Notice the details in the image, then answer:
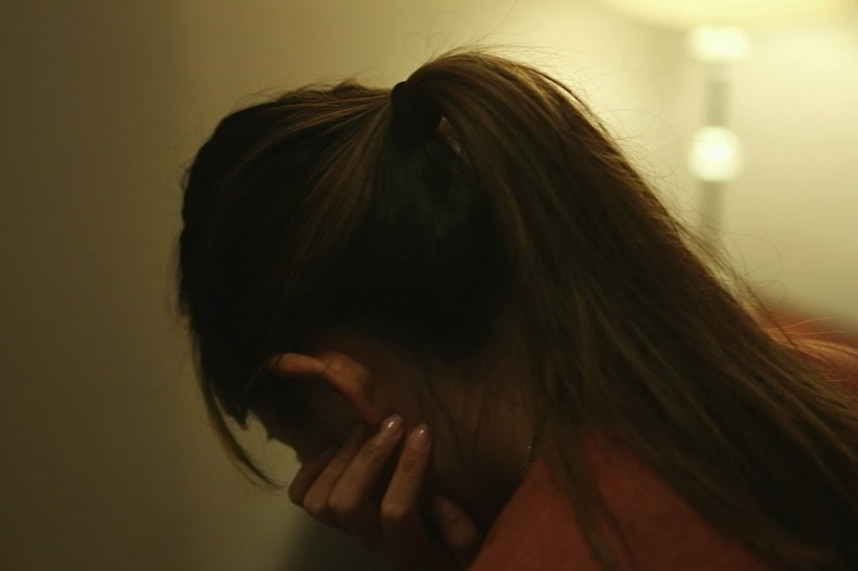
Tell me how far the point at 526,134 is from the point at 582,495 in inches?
7.8

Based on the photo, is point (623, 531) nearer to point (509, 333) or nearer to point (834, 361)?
point (509, 333)

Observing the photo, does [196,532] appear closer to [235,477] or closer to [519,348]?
[235,477]

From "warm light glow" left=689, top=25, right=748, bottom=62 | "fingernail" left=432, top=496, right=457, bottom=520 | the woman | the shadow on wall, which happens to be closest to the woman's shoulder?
the woman

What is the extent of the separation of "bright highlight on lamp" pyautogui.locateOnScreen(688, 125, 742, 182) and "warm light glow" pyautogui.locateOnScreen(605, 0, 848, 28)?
149 mm

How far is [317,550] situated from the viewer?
846mm

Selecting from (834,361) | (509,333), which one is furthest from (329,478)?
(834,361)

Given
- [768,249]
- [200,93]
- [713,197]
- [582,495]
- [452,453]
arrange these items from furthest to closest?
[768,249] < [713,197] < [200,93] < [452,453] < [582,495]

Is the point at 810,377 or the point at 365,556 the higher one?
the point at 810,377

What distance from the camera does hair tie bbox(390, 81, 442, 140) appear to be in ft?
1.80

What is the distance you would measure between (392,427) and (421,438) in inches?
0.8

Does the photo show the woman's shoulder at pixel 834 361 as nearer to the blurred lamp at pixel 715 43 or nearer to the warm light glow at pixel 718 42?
the blurred lamp at pixel 715 43

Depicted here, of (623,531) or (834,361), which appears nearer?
(623,531)

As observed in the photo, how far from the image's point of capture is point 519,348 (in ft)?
1.82

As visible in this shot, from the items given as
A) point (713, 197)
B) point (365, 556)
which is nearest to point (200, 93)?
point (365, 556)
